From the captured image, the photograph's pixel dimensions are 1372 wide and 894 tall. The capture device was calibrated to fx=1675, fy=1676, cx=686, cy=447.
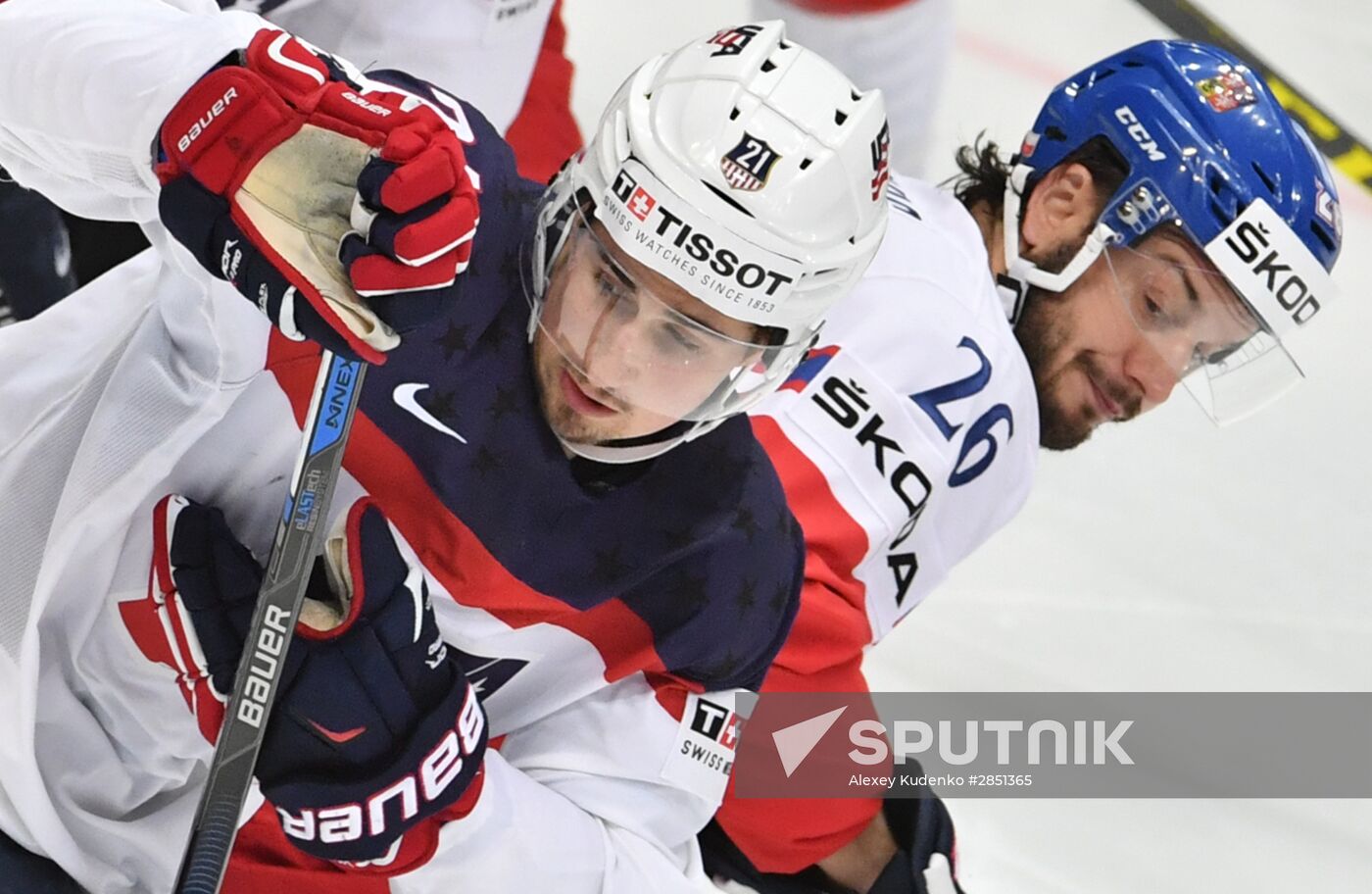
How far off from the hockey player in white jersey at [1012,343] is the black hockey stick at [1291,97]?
1.53m

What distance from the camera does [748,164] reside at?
1395 mm

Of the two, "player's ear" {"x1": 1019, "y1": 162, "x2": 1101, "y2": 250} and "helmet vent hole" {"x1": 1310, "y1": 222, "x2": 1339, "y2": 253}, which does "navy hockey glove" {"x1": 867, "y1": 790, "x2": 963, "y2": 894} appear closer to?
"player's ear" {"x1": 1019, "y1": 162, "x2": 1101, "y2": 250}

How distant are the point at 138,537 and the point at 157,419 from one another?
0.12 m

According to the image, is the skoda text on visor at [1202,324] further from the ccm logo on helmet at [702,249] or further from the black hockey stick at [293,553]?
the black hockey stick at [293,553]

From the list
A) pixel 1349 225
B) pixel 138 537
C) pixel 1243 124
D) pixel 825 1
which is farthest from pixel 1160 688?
pixel 138 537

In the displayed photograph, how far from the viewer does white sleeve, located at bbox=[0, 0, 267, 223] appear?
119cm

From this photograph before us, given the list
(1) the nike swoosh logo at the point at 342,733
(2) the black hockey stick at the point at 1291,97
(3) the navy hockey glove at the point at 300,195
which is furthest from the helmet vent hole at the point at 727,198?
(2) the black hockey stick at the point at 1291,97

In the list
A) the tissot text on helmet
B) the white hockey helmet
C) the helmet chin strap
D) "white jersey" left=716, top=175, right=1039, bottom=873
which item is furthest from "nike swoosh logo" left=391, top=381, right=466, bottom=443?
the helmet chin strap

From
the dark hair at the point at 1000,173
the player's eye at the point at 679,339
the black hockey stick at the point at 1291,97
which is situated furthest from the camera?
the black hockey stick at the point at 1291,97

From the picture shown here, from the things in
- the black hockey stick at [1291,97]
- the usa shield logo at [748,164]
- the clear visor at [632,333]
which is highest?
the usa shield logo at [748,164]

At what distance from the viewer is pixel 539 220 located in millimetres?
1463

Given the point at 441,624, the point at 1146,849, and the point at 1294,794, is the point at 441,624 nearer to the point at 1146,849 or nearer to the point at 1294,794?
the point at 1146,849

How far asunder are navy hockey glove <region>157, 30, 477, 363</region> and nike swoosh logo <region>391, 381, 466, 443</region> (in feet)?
0.90

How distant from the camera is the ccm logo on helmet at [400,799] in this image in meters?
1.38
